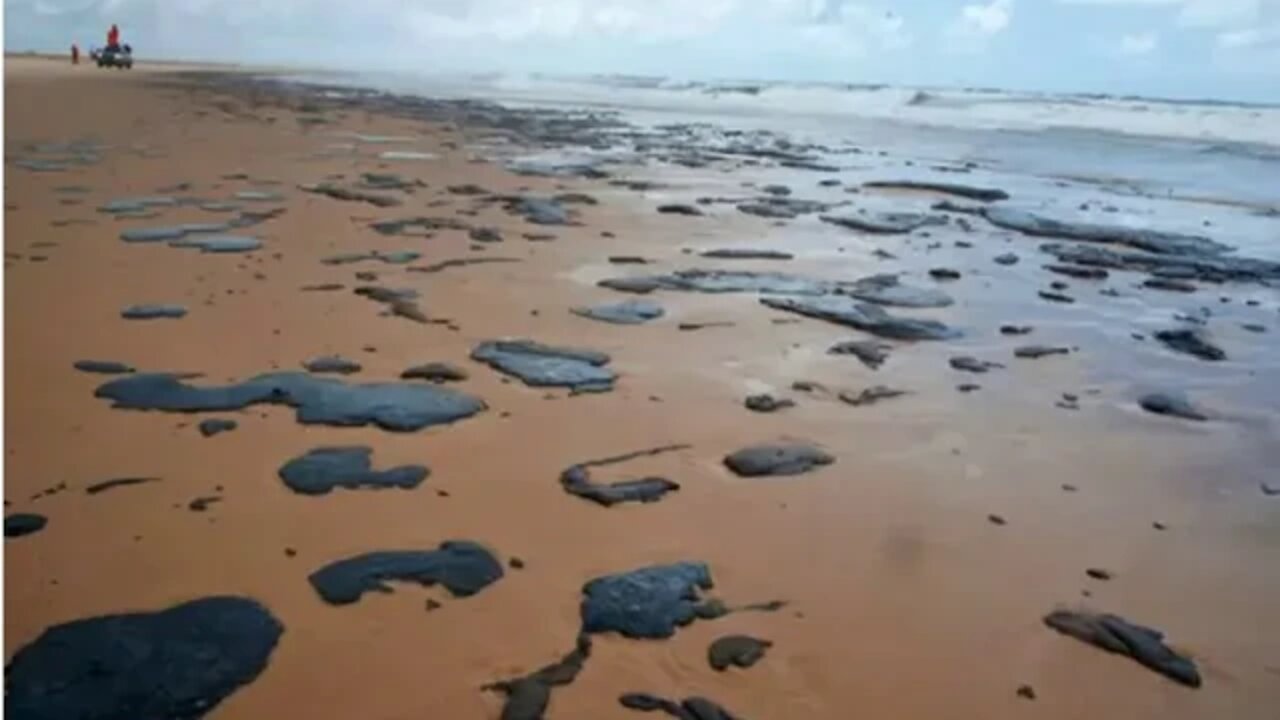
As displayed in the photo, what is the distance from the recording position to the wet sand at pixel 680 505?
8.73ft

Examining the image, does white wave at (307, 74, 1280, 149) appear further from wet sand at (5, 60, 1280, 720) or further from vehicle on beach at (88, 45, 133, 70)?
wet sand at (5, 60, 1280, 720)

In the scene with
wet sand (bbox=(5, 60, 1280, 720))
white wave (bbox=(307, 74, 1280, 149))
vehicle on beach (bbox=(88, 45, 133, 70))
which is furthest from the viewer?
vehicle on beach (bbox=(88, 45, 133, 70))

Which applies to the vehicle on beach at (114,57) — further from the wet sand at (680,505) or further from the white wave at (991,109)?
the wet sand at (680,505)

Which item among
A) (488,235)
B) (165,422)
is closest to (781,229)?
(488,235)

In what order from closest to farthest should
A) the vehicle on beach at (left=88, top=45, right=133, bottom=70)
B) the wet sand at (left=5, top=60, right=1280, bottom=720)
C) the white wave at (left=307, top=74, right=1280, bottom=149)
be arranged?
the wet sand at (left=5, top=60, right=1280, bottom=720) → the white wave at (left=307, top=74, right=1280, bottom=149) → the vehicle on beach at (left=88, top=45, right=133, bottom=70)

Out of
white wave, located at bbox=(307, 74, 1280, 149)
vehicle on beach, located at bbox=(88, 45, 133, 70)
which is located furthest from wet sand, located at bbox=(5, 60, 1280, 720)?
vehicle on beach, located at bbox=(88, 45, 133, 70)

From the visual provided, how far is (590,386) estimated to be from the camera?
4.88 metres

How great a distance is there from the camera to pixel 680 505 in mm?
3625

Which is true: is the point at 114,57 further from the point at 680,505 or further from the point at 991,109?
the point at 680,505

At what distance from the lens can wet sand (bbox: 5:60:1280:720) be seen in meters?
2.66

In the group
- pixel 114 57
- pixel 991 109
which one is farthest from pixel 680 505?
pixel 114 57

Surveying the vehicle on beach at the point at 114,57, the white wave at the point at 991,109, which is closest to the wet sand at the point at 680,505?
the white wave at the point at 991,109

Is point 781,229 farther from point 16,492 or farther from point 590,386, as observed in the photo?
point 16,492

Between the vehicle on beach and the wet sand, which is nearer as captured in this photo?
the wet sand
